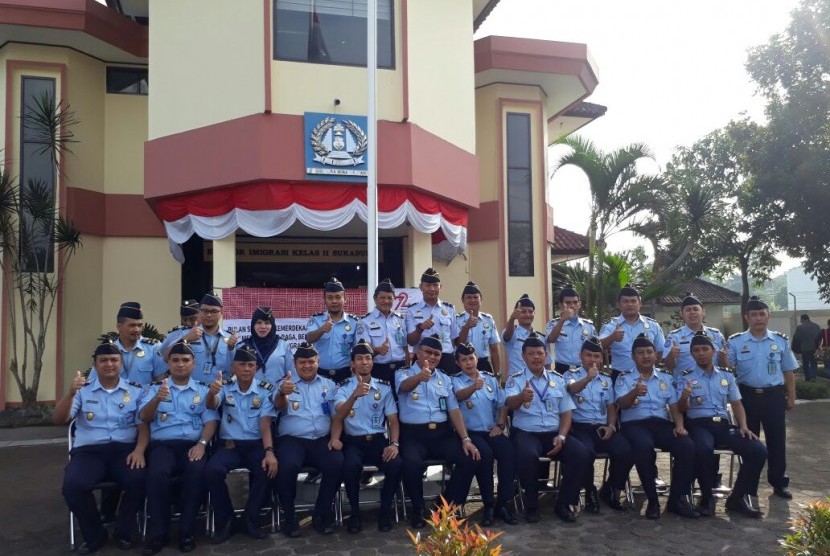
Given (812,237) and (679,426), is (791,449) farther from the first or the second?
(812,237)

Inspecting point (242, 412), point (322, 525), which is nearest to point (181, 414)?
point (242, 412)

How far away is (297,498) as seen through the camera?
17.4ft

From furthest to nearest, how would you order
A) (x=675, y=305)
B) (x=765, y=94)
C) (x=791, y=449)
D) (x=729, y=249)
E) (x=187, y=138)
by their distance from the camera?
(x=675, y=305), (x=729, y=249), (x=765, y=94), (x=187, y=138), (x=791, y=449)

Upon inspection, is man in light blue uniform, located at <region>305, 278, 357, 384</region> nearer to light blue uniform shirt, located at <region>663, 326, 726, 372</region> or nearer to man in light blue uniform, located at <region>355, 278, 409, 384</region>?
man in light blue uniform, located at <region>355, 278, 409, 384</region>

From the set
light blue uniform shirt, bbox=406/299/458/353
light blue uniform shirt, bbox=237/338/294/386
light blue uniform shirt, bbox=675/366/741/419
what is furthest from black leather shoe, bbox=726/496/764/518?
light blue uniform shirt, bbox=237/338/294/386

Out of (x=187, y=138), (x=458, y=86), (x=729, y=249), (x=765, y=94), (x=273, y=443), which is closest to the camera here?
(x=273, y=443)

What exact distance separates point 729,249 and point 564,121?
22.5 feet

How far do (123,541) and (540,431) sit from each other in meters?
3.15

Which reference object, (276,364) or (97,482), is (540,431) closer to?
(276,364)

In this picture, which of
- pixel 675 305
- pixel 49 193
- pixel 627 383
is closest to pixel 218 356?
pixel 627 383

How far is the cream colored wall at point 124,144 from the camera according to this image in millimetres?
10828

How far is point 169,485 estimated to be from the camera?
4.49 meters

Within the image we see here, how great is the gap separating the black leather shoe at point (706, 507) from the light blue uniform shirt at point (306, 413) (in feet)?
9.70

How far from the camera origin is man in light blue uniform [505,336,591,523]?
502cm
